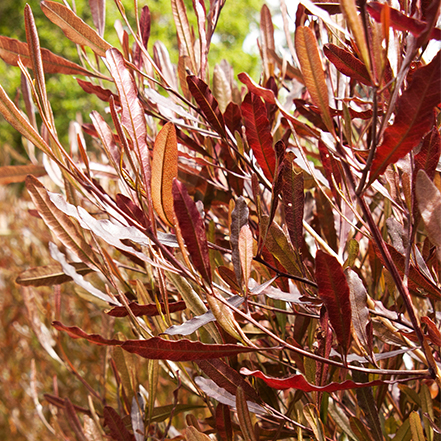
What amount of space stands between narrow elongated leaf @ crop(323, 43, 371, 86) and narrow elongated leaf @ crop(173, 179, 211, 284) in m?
0.20

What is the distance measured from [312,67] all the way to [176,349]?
270 mm

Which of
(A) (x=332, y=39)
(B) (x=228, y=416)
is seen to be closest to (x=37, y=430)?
(B) (x=228, y=416)

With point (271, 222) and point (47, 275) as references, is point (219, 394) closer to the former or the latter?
point (271, 222)

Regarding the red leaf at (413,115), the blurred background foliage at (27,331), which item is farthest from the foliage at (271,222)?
the blurred background foliage at (27,331)

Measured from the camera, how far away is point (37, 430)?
1998mm

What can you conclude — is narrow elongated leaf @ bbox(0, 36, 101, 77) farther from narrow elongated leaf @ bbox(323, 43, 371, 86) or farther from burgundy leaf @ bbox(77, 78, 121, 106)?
narrow elongated leaf @ bbox(323, 43, 371, 86)

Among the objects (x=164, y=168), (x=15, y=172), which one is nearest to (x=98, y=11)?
(x=15, y=172)

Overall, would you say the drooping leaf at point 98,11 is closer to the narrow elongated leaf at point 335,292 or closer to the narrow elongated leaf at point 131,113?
the narrow elongated leaf at point 131,113

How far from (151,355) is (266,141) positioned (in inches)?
9.8

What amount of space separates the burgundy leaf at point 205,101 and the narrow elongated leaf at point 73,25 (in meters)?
0.12

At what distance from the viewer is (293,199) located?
17.1 inches

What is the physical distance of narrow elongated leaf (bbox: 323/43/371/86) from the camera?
41 cm

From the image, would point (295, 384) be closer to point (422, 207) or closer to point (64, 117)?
point (422, 207)

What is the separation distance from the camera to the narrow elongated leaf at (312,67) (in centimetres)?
36
